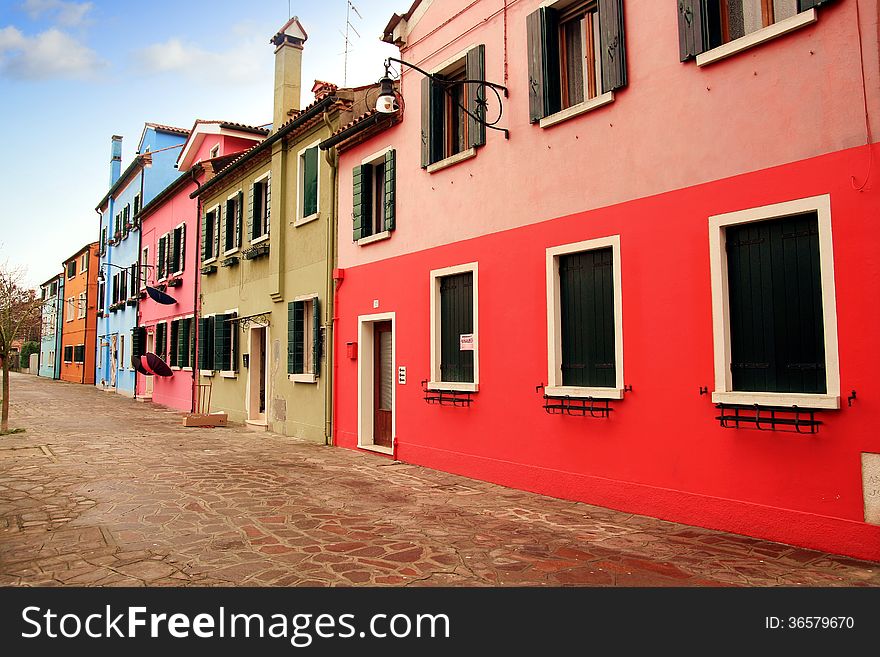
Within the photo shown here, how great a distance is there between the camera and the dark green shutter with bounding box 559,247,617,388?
7359 millimetres

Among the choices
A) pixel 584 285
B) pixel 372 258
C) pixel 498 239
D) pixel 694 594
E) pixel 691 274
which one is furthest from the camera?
pixel 372 258

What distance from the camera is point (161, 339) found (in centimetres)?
2281

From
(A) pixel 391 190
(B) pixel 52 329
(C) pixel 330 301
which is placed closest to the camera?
(A) pixel 391 190

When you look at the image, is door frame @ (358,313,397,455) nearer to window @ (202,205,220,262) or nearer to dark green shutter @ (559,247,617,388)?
dark green shutter @ (559,247,617,388)

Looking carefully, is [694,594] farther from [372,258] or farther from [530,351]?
[372,258]

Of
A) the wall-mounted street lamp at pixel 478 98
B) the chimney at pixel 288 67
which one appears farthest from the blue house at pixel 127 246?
the wall-mounted street lamp at pixel 478 98

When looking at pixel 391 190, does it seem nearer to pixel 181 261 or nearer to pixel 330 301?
pixel 330 301

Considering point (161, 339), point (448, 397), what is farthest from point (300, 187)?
point (161, 339)

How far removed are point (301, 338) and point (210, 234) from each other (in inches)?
287

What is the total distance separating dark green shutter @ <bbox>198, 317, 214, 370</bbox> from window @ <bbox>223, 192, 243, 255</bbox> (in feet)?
6.94

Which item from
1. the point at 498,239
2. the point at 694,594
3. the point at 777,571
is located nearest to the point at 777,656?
the point at 694,594

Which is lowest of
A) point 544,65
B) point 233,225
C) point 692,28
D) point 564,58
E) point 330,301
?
point 330,301

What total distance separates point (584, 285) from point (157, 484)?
5.86m

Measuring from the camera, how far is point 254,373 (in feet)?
53.2
